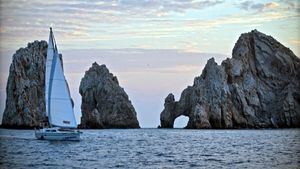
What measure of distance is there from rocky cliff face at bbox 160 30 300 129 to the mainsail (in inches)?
2108

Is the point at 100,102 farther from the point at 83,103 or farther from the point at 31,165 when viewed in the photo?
the point at 31,165

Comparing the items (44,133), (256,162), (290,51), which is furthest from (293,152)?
(290,51)

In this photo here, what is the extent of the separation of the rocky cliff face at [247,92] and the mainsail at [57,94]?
53.6 m

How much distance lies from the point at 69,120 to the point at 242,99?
2536 inches

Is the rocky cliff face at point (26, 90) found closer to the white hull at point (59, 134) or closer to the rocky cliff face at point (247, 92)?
the rocky cliff face at point (247, 92)

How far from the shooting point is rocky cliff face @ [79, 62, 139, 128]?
126625mm

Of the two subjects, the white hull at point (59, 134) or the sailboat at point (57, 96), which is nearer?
the sailboat at point (57, 96)

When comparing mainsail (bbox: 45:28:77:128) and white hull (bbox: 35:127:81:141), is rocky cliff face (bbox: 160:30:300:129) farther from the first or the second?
mainsail (bbox: 45:28:77:128)

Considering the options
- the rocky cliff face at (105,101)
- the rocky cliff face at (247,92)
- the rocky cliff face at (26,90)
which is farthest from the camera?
the rocky cliff face at (105,101)

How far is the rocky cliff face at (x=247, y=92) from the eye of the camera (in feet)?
369

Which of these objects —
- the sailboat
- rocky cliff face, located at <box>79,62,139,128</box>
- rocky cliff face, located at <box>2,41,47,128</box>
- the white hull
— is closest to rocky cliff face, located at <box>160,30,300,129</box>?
rocky cliff face, located at <box>79,62,139,128</box>

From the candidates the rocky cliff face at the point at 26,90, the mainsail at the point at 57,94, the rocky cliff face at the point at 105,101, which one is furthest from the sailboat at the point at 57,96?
the rocky cliff face at the point at 105,101

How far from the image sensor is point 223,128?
370 feet

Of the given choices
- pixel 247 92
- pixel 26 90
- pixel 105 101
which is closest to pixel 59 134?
pixel 26 90
